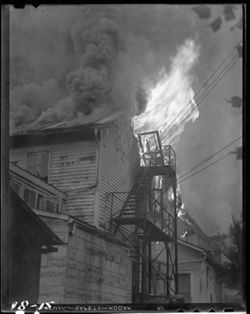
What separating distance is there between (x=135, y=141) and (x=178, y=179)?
56cm

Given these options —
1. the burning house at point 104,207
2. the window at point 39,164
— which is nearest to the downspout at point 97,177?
the burning house at point 104,207

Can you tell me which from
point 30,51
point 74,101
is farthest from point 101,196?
point 30,51

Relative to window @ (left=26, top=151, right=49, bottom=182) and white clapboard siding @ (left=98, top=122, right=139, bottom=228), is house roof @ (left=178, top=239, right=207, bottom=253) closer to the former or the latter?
white clapboard siding @ (left=98, top=122, right=139, bottom=228)

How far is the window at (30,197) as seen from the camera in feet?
14.7

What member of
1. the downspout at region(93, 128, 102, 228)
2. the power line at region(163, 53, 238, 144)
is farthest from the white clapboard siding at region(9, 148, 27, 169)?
the power line at region(163, 53, 238, 144)

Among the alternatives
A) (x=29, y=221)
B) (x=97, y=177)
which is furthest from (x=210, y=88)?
(x=29, y=221)

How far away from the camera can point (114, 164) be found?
15.1ft

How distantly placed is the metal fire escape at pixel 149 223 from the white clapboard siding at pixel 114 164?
0.08 m

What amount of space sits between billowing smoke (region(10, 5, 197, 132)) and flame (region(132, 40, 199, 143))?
0.27 feet

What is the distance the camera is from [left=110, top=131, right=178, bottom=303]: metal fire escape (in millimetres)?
4344

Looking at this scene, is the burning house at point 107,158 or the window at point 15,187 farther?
the window at point 15,187

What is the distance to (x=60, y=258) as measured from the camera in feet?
14.4

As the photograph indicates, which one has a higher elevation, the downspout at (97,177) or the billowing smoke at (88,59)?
the billowing smoke at (88,59)

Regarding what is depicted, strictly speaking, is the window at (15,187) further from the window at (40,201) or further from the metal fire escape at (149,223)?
the metal fire escape at (149,223)
